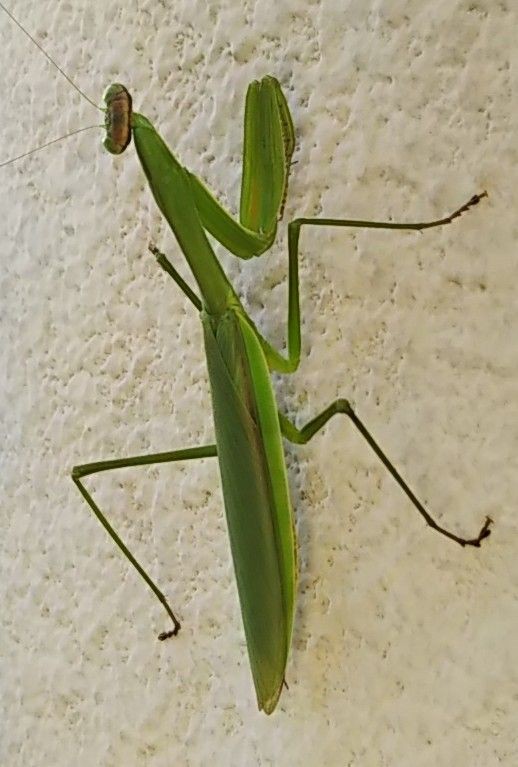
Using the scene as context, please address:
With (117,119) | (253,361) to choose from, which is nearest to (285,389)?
(253,361)

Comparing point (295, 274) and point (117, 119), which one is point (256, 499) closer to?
point (295, 274)

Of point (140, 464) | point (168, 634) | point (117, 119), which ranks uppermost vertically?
point (117, 119)

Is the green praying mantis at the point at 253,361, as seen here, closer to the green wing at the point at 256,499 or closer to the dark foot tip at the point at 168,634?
the green wing at the point at 256,499

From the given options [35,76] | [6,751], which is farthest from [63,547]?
[35,76]

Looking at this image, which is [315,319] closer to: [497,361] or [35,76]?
[497,361]

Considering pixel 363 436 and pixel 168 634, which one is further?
pixel 168 634

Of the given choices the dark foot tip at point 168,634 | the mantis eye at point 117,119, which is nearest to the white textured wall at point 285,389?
the dark foot tip at point 168,634

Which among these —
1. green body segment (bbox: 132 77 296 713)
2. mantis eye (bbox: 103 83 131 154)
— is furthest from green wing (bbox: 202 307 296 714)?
mantis eye (bbox: 103 83 131 154)
